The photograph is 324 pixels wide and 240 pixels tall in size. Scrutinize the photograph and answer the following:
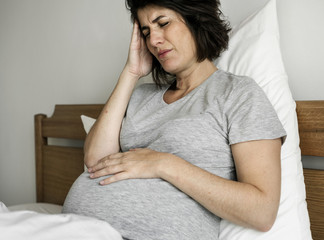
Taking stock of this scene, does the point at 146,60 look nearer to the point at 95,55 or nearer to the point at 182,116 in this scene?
the point at 182,116

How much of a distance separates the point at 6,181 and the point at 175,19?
1.90 meters

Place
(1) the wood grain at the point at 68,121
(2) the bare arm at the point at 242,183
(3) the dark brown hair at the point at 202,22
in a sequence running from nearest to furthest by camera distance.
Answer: (2) the bare arm at the point at 242,183, (3) the dark brown hair at the point at 202,22, (1) the wood grain at the point at 68,121

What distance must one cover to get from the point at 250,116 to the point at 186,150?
0.19 meters

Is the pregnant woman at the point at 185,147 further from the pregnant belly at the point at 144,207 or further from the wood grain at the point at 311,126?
the wood grain at the point at 311,126

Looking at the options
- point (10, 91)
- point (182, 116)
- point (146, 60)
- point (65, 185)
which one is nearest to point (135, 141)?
point (182, 116)

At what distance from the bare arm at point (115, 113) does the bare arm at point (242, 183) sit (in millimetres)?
300

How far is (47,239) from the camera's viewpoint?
0.67m

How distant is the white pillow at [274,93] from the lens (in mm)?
855

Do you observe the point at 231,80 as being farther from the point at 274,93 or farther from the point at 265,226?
the point at 265,226

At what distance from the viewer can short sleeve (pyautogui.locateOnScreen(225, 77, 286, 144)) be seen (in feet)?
2.64

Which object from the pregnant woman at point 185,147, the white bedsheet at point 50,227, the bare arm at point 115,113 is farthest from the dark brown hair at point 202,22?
the white bedsheet at point 50,227

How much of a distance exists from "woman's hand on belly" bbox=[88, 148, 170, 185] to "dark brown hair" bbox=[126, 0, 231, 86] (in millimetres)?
347

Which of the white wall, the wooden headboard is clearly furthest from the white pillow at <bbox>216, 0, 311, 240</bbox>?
the wooden headboard

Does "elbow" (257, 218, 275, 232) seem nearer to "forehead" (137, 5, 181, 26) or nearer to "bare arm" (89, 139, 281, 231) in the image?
"bare arm" (89, 139, 281, 231)
